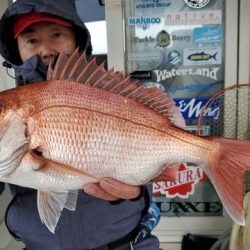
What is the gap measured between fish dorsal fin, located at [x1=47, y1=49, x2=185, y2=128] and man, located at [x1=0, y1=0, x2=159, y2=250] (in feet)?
1.06

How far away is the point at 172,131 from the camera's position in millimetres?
1054

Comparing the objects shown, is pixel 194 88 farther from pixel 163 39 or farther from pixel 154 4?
pixel 154 4

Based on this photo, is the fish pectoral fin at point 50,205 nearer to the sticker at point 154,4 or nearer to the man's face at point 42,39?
the man's face at point 42,39

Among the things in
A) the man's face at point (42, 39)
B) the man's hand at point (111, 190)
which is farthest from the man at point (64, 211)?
the man's hand at point (111, 190)

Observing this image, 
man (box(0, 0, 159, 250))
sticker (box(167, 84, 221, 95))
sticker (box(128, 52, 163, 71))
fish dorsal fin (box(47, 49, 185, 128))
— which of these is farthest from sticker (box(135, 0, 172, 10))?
fish dorsal fin (box(47, 49, 185, 128))

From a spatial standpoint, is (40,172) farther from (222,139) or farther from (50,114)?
(222,139)

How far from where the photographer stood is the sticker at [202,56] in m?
2.56

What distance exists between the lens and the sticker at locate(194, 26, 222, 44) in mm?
2535

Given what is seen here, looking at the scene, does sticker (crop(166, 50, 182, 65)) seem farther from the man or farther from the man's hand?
the man's hand

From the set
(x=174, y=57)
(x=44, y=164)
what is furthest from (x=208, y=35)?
(x=44, y=164)

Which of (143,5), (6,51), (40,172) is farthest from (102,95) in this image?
(143,5)

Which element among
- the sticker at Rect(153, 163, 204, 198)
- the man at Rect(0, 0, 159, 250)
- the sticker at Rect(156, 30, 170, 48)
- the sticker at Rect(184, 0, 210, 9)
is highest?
the sticker at Rect(184, 0, 210, 9)

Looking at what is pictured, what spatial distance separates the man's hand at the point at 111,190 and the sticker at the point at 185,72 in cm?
158

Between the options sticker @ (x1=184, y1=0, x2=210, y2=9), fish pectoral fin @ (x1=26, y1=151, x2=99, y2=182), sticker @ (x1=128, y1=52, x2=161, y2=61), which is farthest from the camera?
sticker @ (x1=128, y1=52, x2=161, y2=61)
